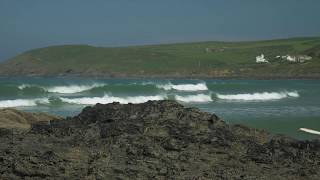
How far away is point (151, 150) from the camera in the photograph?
26.2 feet

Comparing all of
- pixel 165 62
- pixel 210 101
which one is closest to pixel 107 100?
pixel 210 101

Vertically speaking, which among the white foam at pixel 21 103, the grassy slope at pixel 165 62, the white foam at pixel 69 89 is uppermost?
the grassy slope at pixel 165 62

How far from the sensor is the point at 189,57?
159 metres

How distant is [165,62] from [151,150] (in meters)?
148

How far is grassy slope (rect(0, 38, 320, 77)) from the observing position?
436 feet

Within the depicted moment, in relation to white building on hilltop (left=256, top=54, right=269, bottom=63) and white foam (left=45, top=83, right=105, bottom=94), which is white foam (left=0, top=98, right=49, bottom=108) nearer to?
white foam (left=45, top=83, right=105, bottom=94)

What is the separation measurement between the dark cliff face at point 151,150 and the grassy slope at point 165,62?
374ft

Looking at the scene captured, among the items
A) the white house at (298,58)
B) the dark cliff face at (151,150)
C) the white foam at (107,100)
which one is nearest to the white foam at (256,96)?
the white foam at (107,100)

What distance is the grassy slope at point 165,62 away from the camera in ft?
436

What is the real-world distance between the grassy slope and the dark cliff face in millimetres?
114045

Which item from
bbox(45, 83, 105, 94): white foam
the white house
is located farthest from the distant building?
bbox(45, 83, 105, 94): white foam

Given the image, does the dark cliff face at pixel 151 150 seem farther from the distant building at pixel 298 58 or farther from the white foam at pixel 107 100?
the distant building at pixel 298 58

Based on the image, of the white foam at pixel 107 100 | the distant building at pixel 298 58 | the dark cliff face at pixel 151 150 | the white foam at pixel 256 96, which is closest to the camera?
the dark cliff face at pixel 151 150

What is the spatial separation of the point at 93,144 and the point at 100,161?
61cm
